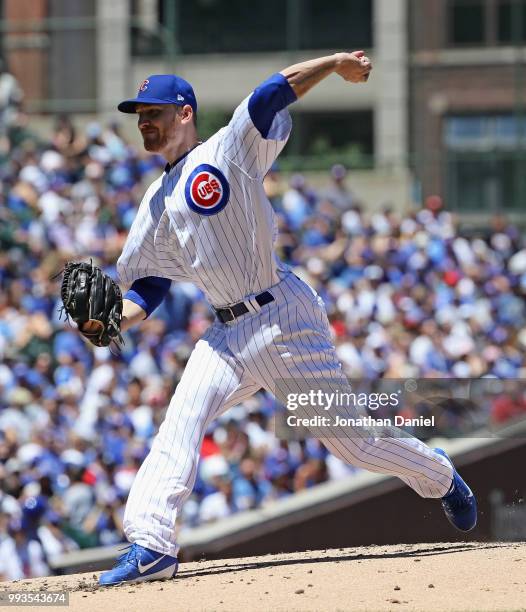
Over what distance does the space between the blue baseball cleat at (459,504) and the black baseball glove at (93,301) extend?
1.49m

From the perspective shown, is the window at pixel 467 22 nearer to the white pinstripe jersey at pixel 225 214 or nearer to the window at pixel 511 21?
the window at pixel 511 21

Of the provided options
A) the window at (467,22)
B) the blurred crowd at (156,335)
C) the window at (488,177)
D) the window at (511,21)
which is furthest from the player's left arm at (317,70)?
the window at (467,22)

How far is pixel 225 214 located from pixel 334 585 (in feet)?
4.76

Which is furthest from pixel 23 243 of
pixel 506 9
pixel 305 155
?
pixel 506 9

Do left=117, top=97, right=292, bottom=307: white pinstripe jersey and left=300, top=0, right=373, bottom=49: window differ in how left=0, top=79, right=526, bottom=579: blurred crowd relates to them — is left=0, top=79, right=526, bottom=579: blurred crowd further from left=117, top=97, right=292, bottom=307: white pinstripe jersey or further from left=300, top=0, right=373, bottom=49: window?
left=300, top=0, right=373, bottom=49: window

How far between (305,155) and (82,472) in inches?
412

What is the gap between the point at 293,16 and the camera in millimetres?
20156

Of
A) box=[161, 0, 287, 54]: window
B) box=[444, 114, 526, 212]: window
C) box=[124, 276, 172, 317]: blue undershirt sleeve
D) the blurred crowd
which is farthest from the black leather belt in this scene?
box=[161, 0, 287, 54]: window

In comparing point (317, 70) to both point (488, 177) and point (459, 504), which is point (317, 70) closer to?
point (459, 504)

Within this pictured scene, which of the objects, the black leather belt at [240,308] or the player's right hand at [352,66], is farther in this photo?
the black leather belt at [240,308]

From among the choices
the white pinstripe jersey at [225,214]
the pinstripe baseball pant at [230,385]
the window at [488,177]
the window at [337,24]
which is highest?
the window at [337,24]

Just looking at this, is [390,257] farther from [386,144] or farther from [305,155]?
[386,144]

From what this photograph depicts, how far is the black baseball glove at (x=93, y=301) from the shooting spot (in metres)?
5.08

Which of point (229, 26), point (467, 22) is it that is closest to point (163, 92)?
point (467, 22)
